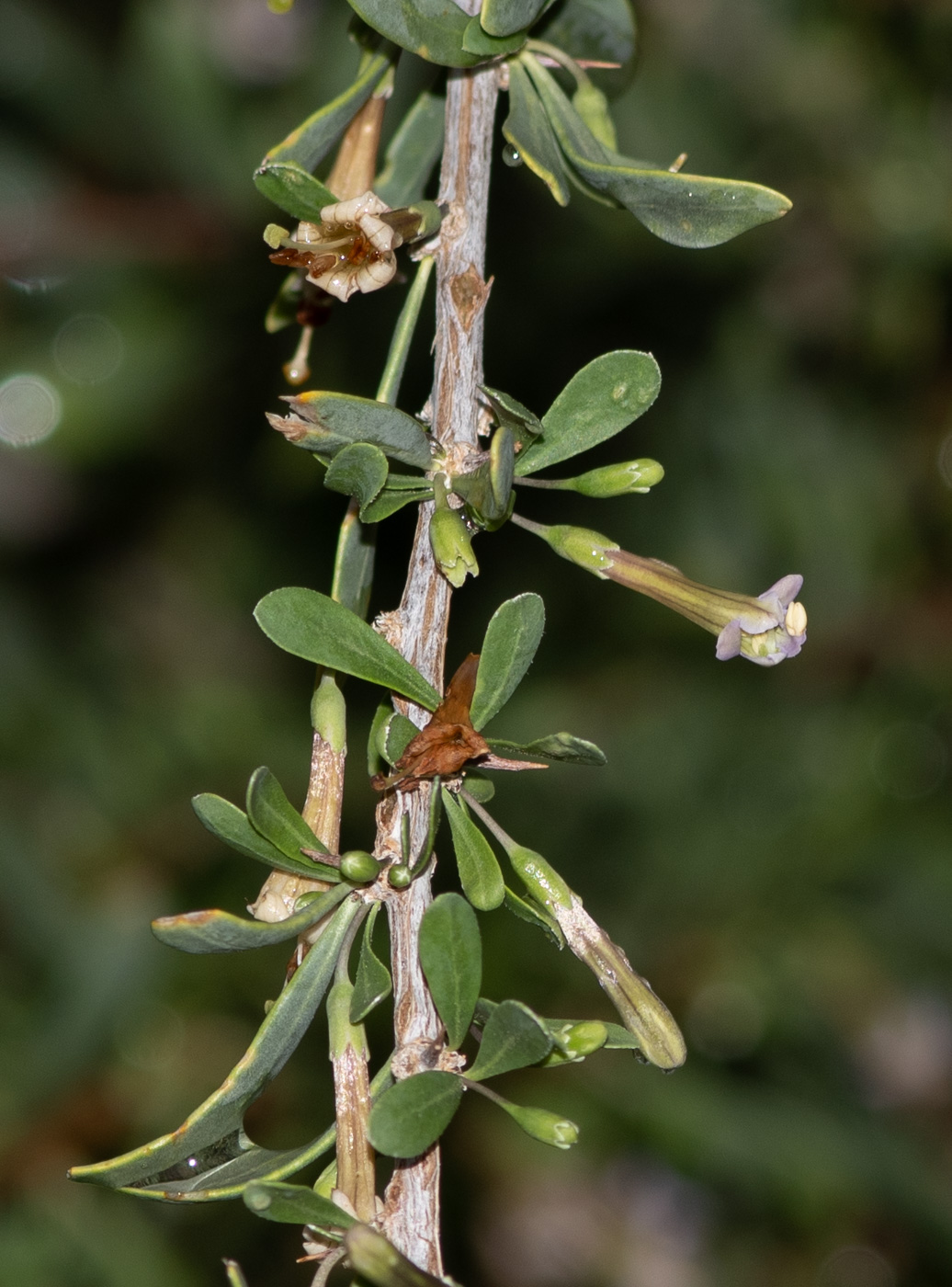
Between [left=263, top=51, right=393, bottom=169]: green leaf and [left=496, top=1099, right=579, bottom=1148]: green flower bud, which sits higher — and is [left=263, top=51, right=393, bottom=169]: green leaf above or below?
above

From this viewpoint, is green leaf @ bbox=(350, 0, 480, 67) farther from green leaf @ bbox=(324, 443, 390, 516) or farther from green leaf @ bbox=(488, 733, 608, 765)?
green leaf @ bbox=(488, 733, 608, 765)

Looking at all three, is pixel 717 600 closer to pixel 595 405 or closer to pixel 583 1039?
pixel 595 405

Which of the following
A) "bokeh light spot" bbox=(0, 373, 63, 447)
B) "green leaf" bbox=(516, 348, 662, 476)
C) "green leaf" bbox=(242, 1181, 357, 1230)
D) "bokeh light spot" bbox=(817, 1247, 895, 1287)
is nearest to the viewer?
"green leaf" bbox=(242, 1181, 357, 1230)

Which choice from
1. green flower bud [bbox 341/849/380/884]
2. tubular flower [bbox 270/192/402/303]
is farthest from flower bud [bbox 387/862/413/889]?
tubular flower [bbox 270/192/402/303]

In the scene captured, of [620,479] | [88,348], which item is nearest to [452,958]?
[620,479]

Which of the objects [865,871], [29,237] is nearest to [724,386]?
[865,871]
